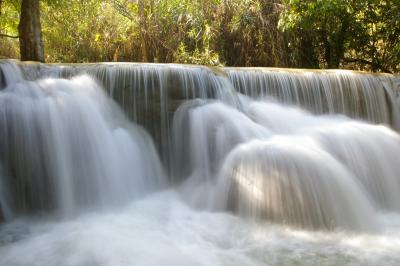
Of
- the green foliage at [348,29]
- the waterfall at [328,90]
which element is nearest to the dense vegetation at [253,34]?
the green foliage at [348,29]

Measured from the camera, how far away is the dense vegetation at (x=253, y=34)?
9906 mm

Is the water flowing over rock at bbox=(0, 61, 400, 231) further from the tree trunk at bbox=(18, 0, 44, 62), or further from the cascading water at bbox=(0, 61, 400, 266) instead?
the tree trunk at bbox=(18, 0, 44, 62)

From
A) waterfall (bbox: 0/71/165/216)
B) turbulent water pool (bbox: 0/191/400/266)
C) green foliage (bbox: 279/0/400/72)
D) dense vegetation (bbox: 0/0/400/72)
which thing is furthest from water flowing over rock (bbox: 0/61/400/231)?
dense vegetation (bbox: 0/0/400/72)

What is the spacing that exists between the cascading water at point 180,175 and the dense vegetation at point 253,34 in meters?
3.98

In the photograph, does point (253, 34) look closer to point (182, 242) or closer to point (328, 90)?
point (328, 90)

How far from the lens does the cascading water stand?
368cm

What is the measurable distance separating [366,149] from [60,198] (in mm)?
3686

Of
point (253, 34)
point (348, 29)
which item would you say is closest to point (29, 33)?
point (253, 34)

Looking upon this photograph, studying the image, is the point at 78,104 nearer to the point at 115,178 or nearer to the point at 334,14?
the point at 115,178

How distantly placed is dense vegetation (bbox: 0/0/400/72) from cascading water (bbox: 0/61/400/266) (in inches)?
157

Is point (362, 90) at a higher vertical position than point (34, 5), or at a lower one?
lower

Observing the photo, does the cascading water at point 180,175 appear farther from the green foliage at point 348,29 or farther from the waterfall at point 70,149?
the green foliage at point 348,29

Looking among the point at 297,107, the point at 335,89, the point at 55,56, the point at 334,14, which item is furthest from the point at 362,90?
the point at 55,56

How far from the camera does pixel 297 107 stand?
6867 mm
